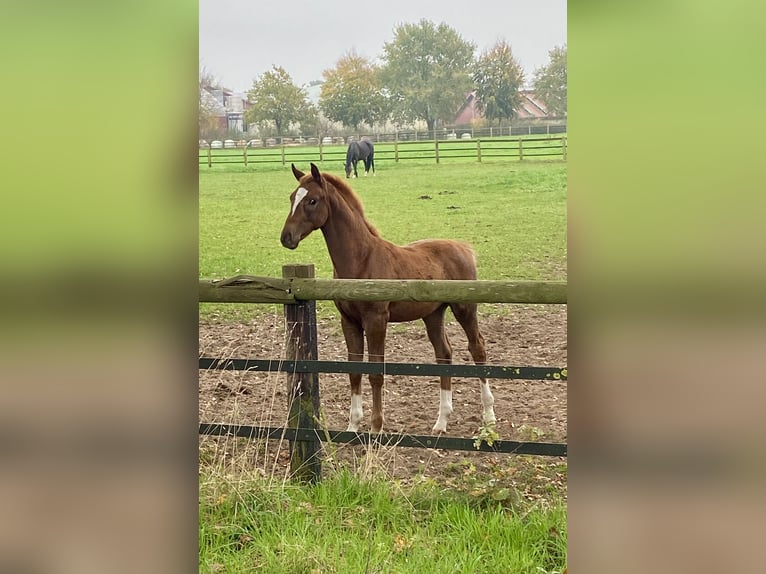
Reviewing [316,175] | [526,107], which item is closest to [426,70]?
[526,107]

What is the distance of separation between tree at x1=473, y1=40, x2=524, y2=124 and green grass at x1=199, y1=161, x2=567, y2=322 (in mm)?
842

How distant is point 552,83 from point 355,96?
54.9 inches

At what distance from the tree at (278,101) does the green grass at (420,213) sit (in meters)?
0.56

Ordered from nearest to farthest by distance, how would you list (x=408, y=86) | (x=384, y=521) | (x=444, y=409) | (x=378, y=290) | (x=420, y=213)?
(x=384, y=521), (x=378, y=290), (x=444, y=409), (x=408, y=86), (x=420, y=213)

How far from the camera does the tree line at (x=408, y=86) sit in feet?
16.4

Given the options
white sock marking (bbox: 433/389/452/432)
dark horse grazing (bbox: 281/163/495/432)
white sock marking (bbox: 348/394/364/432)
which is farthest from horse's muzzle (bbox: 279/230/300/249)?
white sock marking (bbox: 433/389/452/432)

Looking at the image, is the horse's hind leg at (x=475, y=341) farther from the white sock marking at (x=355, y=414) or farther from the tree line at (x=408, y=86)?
the tree line at (x=408, y=86)

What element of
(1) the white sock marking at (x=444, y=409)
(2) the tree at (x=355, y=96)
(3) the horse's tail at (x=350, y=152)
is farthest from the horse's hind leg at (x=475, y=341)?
(3) the horse's tail at (x=350, y=152)

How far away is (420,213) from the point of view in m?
5.95

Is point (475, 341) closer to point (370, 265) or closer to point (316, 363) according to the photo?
point (370, 265)
